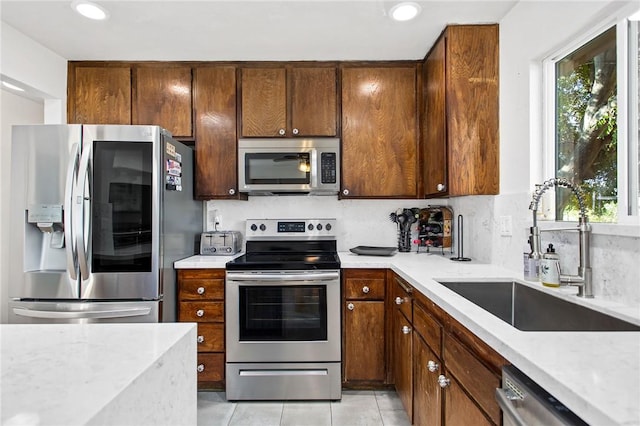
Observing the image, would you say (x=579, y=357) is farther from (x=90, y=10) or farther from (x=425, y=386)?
(x=90, y=10)

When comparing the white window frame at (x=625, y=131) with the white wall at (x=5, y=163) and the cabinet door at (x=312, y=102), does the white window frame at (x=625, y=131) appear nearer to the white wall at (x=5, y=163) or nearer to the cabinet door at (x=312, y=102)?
the cabinet door at (x=312, y=102)

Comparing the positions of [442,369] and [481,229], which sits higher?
[481,229]

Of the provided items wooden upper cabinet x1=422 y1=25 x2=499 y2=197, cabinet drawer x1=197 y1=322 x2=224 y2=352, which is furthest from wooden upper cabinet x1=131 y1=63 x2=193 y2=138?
wooden upper cabinet x1=422 y1=25 x2=499 y2=197

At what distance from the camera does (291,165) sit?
101 inches

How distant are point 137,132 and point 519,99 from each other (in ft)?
7.24

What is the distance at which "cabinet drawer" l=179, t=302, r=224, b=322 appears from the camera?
90.7 inches

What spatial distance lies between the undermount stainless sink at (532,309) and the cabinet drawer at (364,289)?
665 millimetres

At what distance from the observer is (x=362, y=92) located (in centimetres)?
262

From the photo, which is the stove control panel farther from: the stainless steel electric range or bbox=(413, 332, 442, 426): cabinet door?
bbox=(413, 332, 442, 426): cabinet door

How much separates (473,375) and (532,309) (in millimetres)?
606

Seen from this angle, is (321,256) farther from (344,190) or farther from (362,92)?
(362,92)

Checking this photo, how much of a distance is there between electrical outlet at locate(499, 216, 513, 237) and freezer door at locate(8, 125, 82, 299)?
2.51 m

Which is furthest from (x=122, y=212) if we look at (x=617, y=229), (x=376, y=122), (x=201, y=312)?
(x=617, y=229)

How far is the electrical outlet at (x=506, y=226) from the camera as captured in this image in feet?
6.40
